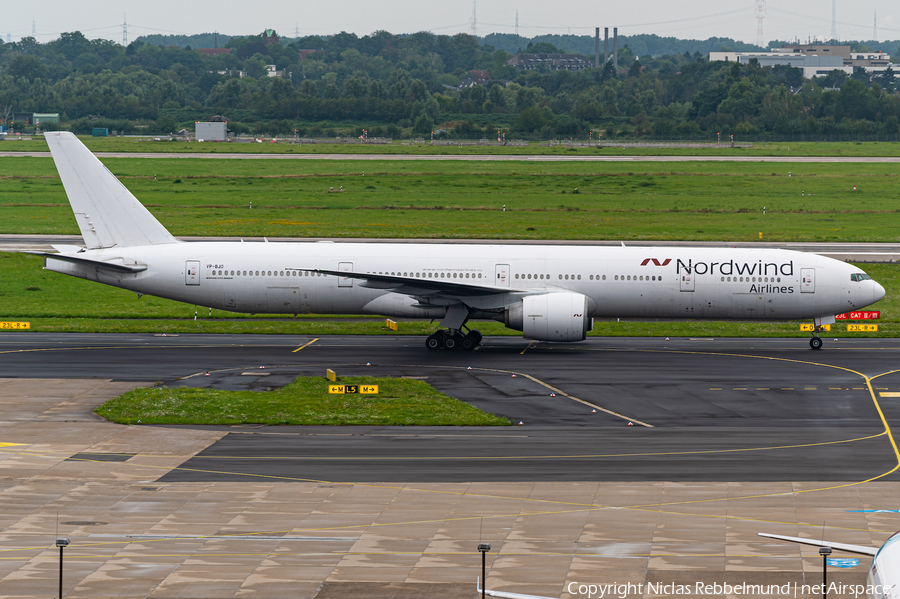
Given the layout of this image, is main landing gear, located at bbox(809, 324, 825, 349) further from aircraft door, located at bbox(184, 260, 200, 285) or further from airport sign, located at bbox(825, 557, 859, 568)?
aircraft door, located at bbox(184, 260, 200, 285)

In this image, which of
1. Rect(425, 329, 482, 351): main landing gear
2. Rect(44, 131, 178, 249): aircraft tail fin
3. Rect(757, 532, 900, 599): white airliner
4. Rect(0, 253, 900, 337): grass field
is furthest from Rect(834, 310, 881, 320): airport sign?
Rect(757, 532, 900, 599): white airliner

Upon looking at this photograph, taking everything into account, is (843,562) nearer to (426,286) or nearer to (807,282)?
(426,286)

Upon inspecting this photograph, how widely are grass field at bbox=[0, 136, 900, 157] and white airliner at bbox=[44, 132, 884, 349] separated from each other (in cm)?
11593

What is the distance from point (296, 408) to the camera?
1265 inches

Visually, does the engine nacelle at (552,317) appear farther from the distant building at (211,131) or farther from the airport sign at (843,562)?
the distant building at (211,131)

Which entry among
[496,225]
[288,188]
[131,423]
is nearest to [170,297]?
[131,423]

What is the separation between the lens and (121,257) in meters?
43.4

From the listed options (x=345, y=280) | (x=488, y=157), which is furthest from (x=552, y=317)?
(x=488, y=157)

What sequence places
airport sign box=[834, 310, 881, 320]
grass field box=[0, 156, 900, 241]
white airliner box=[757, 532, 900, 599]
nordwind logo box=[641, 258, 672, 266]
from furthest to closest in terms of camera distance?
grass field box=[0, 156, 900, 241]
airport sign box=[834, 310, 881, 320]
nordwind logo box=[641, 258, 672, 266]
white airliner box=[757, 532, 900, 599]

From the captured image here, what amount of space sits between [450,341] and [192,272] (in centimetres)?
1172

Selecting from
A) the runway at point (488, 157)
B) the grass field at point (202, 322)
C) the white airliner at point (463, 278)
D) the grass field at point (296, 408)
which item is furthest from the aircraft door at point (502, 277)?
the runway at point (488, 157)

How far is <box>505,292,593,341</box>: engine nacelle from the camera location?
40.6 metres

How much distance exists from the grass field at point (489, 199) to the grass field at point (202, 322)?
19869 mm

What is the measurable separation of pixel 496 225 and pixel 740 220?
73.9ft
